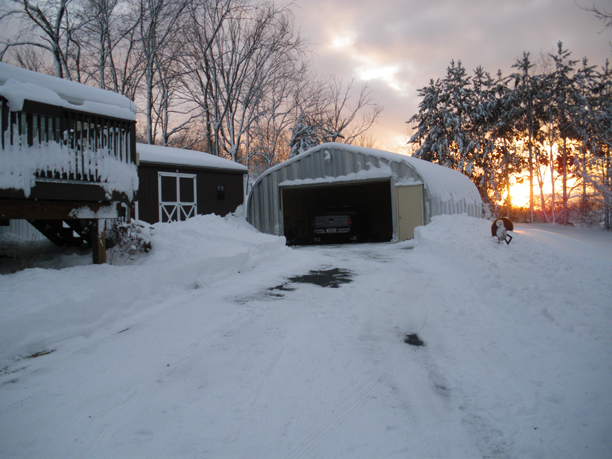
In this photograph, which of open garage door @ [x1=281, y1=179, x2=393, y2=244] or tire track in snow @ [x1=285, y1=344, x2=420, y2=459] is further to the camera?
open garage door @ [x1=281, y1=179, x2=393, y2=244]

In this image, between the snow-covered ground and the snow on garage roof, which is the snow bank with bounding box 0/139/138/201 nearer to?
the snow-covered ground

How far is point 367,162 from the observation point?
1695cm

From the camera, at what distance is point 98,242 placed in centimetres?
693

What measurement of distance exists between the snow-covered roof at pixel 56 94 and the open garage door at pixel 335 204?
1090 cm

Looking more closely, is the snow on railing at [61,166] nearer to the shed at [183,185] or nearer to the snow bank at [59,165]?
the snow bank at [59,165]

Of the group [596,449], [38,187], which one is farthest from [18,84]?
[596,449]

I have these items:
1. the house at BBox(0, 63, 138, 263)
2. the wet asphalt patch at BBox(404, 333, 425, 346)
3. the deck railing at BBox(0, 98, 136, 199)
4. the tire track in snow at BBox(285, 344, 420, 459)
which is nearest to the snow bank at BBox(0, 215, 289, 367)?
the house at BBox(0, 63, 138, 263)

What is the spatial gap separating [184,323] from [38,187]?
3.41 m

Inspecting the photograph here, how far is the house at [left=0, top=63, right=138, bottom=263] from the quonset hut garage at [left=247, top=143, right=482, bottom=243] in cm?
1074

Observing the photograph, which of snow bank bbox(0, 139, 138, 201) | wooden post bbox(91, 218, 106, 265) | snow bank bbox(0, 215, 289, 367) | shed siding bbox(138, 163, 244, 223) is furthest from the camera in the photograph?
shed siding bbox(138, 163, 244, 223)

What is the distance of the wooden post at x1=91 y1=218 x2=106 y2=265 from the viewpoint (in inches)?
271

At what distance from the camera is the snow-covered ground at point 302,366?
8.28 feet

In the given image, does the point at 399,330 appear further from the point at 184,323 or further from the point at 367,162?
the point at 367,162

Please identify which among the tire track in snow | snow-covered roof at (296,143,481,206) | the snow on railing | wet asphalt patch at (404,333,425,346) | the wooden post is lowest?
the tire track in snow
